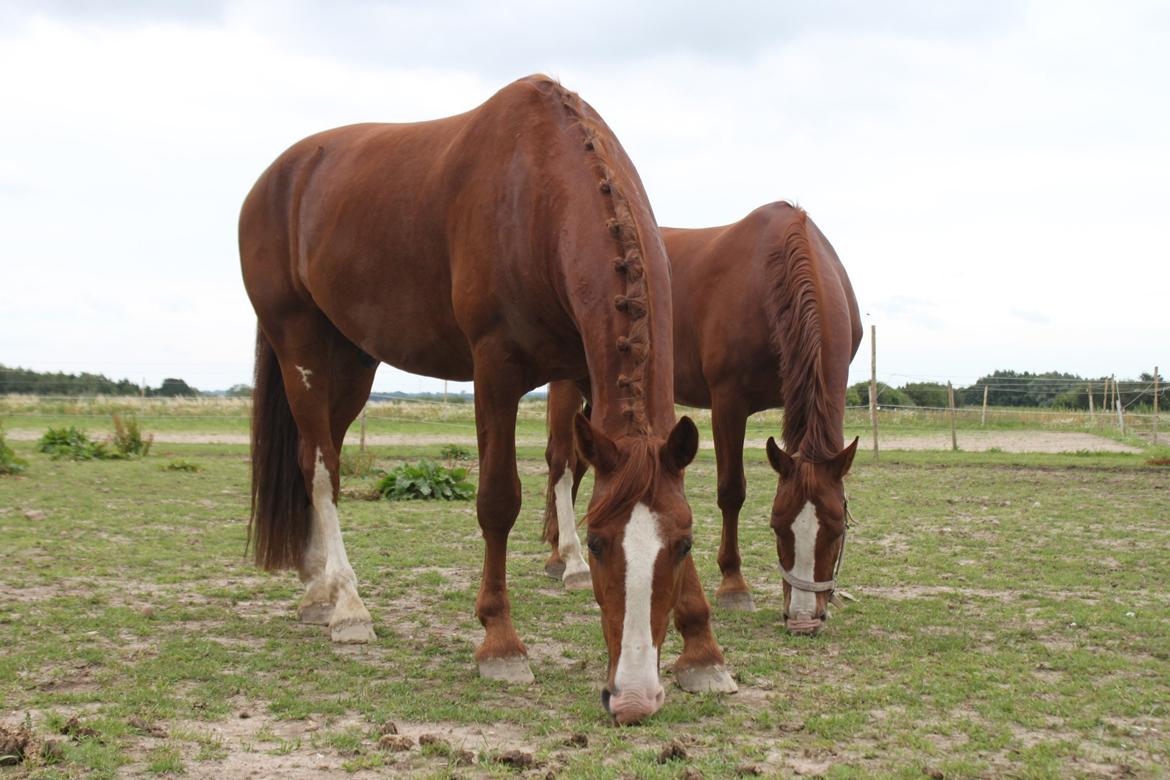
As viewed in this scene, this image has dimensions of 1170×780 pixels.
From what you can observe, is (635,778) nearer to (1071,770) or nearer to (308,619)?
(1071,770)

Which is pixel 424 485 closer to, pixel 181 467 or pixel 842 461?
pixel 181 467

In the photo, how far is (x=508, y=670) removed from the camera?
3943 mm

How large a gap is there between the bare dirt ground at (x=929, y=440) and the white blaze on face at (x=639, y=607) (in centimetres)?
1652

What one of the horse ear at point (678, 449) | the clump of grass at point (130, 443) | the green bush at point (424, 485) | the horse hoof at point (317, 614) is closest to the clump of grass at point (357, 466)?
the green bush at point (424, 485)

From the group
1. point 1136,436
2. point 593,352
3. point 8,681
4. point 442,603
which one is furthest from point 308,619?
point 1136,436

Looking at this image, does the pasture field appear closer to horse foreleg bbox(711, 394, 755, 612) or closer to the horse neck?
horse foreleg bbox(711, 394, 755, 612)

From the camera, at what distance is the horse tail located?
18.2ft

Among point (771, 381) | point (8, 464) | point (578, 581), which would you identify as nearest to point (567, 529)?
point (578, 581)

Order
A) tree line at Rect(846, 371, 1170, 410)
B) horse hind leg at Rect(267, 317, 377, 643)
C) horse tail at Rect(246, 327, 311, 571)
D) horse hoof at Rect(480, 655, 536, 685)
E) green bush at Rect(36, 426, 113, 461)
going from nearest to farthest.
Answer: horse hoof at Rect(480, 655, 536, 685), horse hind leg at Rect(267, 317, 377, 643), horse tail at Rect(246, 327, 311, 571), green bush at Rect(36, 426, 113, 461), tree line at Rect(846, 371, 1170, 410)

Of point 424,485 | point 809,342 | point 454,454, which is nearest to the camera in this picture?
point 809,342

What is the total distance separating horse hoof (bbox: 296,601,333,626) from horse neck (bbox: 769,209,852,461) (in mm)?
2639

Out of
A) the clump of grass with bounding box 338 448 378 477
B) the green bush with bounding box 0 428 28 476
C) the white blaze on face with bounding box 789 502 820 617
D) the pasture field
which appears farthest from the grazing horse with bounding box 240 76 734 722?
the green bush with bounding box 0 428 28 476

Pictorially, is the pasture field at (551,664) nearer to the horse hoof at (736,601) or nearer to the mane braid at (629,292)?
the horse hoof at (736,601)

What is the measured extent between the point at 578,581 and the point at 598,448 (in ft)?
10.1
